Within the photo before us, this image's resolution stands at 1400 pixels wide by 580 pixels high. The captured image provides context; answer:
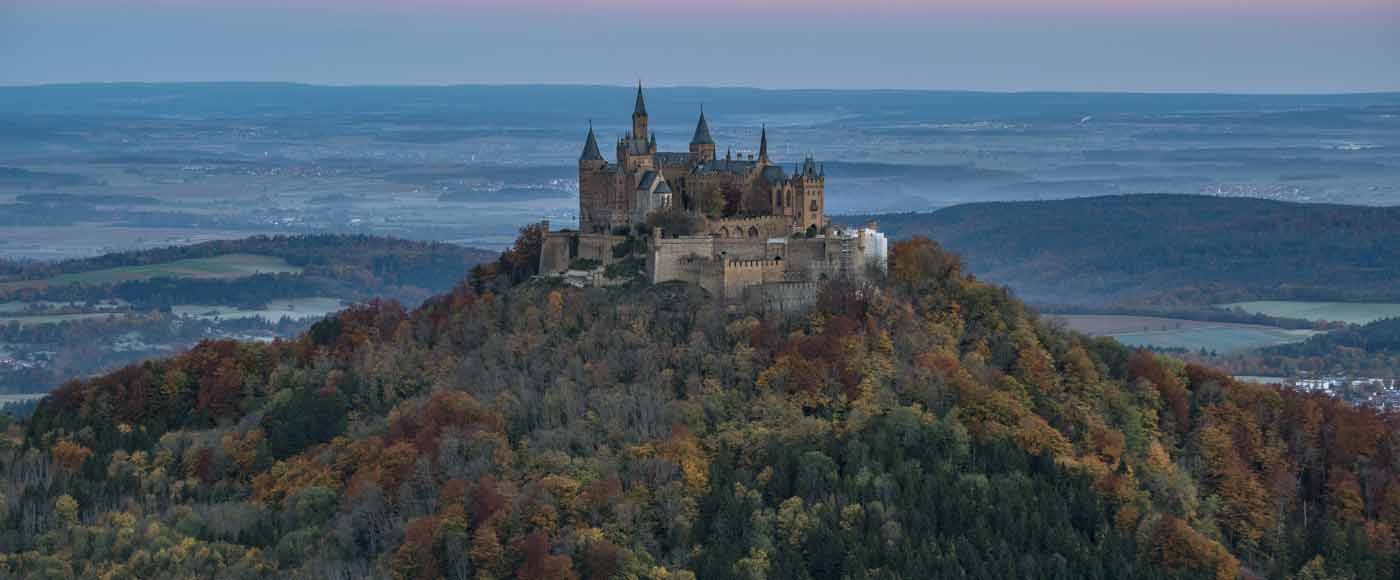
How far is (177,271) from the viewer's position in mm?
191750

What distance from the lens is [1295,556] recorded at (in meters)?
76.7

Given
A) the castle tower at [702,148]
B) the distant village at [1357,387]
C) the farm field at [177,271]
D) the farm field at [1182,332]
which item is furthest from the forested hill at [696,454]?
the farm field at [177,271]

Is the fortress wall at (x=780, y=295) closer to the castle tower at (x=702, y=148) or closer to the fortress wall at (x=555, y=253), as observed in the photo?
the castle tower at (x=702, y=148)

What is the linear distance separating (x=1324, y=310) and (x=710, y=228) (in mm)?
98574

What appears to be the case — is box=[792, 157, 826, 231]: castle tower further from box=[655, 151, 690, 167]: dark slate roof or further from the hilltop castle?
box=[655, 151, 690, 167]: dark slate roof

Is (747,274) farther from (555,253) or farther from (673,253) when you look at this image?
(555,253)

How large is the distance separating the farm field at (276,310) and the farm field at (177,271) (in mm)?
10196

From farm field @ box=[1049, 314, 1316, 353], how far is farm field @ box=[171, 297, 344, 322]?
55631 millimetres

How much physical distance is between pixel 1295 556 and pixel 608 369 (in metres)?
25.8

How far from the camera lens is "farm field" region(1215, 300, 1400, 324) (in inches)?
6663

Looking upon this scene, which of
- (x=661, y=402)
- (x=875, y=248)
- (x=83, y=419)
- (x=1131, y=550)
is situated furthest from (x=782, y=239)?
(x=83, y=419)

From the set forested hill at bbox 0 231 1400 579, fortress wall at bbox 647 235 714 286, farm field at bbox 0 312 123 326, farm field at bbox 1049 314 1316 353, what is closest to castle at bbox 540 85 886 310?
fortress wall at bbox 647 235 714 286

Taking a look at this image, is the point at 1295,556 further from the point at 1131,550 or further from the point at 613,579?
the point at 613,579

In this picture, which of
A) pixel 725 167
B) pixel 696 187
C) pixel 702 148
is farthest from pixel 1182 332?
pixel 696 187
